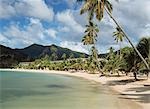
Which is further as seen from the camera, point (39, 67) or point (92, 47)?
point (39, 67)

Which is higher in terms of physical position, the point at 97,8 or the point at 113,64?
the point at 97,8

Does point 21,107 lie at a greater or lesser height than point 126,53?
lesser

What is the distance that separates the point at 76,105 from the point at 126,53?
18174mm

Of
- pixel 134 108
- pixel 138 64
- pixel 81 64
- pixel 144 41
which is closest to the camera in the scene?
pixel 134 108

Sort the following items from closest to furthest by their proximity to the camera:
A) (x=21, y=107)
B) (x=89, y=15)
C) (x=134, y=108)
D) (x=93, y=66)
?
1. (x=134, y=108)
2. (x=21, y=107)
3. (x=89, y=15)
4. (x=93, y=66)

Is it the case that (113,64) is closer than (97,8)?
No

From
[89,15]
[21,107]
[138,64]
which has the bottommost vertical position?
[21,107]

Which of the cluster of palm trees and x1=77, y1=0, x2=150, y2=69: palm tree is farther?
the cluster of palm trees

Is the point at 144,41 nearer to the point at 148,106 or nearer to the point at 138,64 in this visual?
the point at 138,64

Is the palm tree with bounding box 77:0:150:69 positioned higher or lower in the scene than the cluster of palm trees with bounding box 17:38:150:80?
higher

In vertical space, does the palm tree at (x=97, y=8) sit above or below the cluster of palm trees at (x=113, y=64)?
above

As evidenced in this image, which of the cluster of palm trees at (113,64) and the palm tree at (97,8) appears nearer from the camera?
the palm tree at (97,8)

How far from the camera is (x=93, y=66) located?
265 feet

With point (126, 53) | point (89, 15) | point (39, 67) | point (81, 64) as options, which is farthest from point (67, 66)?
point (89, 15)
